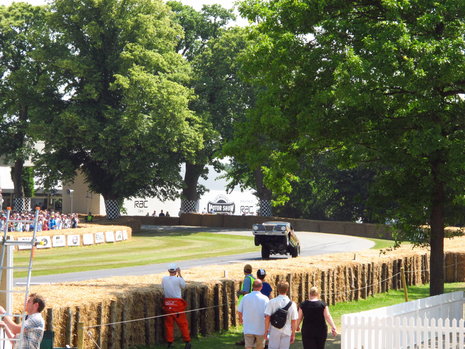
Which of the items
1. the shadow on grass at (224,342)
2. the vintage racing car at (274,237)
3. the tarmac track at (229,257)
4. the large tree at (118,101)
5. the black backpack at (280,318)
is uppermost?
the large tree at (118,101)

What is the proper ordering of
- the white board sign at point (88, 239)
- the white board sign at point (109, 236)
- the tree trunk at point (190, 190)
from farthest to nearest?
1. the tree trunk at point (190, 190)
2. the white board sign at point (109, 236)
3. the white board sign at point (88, 239)

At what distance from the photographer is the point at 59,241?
49.4m

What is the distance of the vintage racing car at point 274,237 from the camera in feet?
135

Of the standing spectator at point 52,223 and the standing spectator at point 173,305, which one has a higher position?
the standing spectator at point 52,223

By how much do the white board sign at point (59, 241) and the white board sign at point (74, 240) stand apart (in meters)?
0.52

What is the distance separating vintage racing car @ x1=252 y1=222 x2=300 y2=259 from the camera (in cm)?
4122

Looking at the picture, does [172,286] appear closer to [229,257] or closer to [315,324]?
[315,324]

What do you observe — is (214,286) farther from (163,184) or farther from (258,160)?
(163,184)

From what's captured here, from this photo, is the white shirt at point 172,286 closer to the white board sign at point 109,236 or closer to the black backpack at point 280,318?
the black backpack at point 280,318

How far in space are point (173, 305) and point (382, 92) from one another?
812 centimetres

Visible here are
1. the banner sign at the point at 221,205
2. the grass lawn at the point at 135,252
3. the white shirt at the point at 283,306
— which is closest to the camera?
the white shirt at the point at 283,306

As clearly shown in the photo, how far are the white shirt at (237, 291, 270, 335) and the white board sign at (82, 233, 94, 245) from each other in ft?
127

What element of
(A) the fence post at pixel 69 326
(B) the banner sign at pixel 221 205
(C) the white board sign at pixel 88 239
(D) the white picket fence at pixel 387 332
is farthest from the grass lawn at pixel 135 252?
(B) the banner sign at pixel 221 205

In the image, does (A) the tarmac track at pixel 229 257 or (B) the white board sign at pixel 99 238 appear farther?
Answer: (B) the white board sign at pixel 99 238
